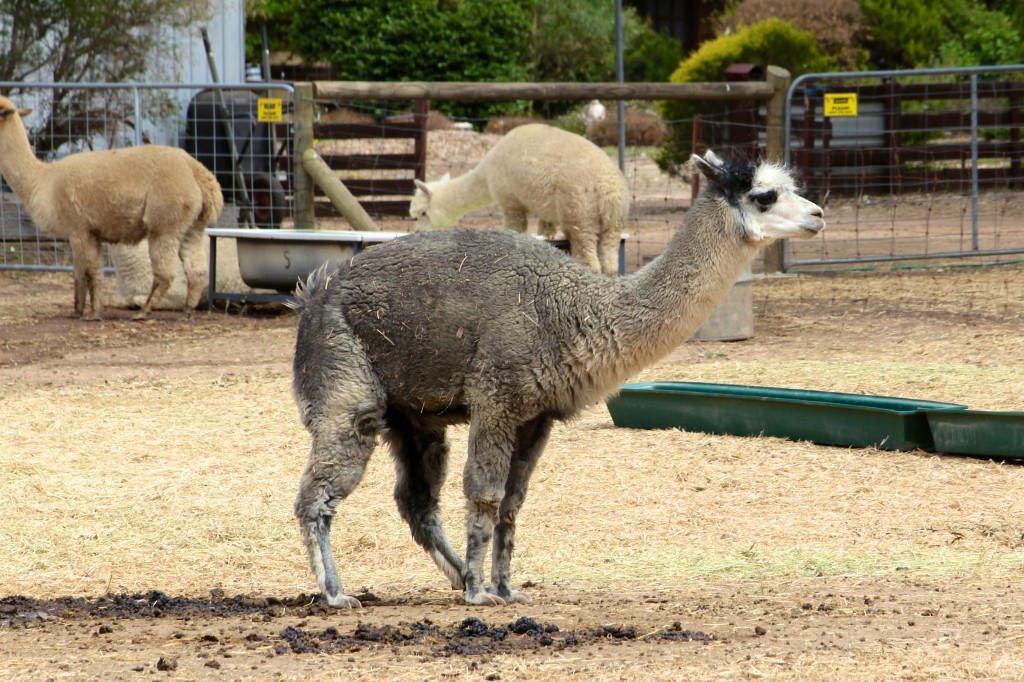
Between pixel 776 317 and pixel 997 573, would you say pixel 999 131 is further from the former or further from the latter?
pixel 997 573

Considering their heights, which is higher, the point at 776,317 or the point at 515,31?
the point at 515,31

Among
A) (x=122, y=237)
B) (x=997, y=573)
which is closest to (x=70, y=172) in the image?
(x=122, y=237)

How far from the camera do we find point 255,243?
39.8ft

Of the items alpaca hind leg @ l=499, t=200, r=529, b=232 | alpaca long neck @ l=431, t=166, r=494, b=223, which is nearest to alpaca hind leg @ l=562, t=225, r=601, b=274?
alpaca hind leg @ l=499, t=200, r=529, b=232

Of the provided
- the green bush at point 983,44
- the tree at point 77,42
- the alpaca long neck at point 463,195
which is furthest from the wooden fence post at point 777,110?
the green bush at point 983,44

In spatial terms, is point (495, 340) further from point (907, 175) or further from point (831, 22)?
point (831, 22)

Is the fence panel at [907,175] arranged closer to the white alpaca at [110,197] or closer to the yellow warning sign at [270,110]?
the yellow warning sign at [270,110]

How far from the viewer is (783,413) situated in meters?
7.69

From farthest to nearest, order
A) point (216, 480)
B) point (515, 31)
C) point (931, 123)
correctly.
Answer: point (515, 31)
point (931, 123)
point (216, 480)

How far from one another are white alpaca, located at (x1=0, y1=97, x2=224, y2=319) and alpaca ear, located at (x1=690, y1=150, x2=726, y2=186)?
7.95 metres

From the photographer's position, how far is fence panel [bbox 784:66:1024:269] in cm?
1561

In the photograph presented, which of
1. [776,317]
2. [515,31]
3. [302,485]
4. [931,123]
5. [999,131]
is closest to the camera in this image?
[302,485]

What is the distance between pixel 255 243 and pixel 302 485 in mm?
7248

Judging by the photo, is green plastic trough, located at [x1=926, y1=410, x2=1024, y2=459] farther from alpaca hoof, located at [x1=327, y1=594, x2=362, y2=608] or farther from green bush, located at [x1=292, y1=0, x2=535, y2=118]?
green bush, located at [x1=292, y1=0, x2=535, y2=118]
